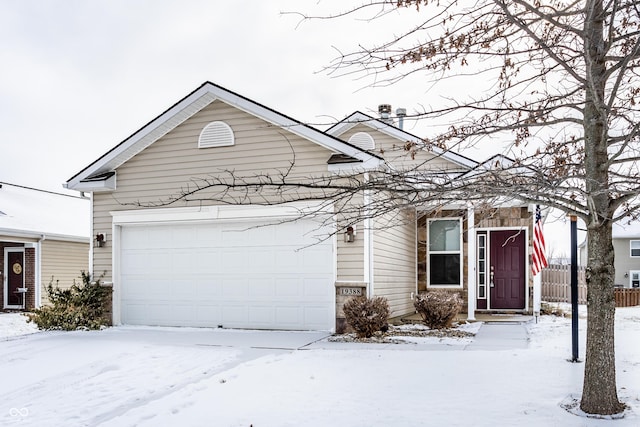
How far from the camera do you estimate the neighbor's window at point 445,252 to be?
14.1 metres

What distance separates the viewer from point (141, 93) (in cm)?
1825

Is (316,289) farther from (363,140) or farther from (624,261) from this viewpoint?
(624,261)

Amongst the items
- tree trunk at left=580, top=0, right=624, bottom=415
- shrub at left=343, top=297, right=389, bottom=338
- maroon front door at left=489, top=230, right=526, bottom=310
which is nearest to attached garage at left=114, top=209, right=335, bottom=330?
shrub at left=343, top=297, right=389, bottom=338

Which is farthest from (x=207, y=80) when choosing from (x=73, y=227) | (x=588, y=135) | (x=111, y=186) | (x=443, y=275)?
(x=73, y=227)

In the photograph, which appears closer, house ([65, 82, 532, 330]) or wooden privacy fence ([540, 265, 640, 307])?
house ([65, 82, 532, 330])

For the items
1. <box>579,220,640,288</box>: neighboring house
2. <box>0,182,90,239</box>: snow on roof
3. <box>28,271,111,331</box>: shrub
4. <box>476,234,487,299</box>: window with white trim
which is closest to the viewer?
<box>28,271,111,331</box>: shrub

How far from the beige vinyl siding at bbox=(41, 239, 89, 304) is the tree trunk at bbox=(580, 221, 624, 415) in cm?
1690

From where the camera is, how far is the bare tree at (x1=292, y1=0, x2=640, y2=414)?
473 centimetres

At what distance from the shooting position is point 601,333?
17.2 feet

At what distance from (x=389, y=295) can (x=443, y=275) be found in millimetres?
2721

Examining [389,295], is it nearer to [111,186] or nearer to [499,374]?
[499,374]

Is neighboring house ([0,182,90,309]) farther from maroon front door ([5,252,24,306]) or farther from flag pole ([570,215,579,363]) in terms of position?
flag pole ([570,215,579,363])

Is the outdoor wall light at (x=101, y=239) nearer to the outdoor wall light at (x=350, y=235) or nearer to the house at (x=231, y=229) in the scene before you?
the house at (x=231, y=229)

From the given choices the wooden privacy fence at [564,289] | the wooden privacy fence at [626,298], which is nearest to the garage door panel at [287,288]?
the wooden privacy fence at [564,289]
